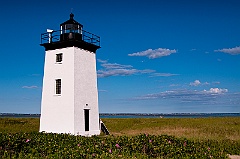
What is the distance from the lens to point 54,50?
2867 cm

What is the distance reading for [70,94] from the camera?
2669 cm

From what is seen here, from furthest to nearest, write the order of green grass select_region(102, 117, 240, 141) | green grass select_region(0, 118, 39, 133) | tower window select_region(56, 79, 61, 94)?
green grass select_region(0, 118, 39, 133), green grass select_region(102, 117, 240, 141), tower window select_region(56, 79, 61, 94)

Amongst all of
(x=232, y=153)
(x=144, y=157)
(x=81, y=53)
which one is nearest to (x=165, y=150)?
(x=144, y=157)

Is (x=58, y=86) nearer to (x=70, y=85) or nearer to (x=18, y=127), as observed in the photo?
(x=70, y=85)

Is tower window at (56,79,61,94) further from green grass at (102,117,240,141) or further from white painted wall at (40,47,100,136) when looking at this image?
green grass at (102,117,240,141)

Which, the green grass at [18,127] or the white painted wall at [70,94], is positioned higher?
the white painted wall at [70,94]

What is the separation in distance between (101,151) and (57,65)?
587 inches

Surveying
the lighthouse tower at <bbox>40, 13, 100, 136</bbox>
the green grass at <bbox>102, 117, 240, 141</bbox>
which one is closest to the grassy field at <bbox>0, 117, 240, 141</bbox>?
the green grass at <bbox>102, 117, 240, 141</bbox>

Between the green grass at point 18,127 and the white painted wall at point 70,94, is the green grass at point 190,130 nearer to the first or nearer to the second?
the white painted wall at point 70,94

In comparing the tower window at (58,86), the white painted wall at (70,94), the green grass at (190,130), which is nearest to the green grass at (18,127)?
the white painted wall at (70,94)

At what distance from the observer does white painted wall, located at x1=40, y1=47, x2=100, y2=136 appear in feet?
87.2

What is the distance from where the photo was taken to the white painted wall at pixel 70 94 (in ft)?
87.2

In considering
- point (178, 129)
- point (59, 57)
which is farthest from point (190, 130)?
point (59, 57)

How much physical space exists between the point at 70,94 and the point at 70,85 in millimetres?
822
